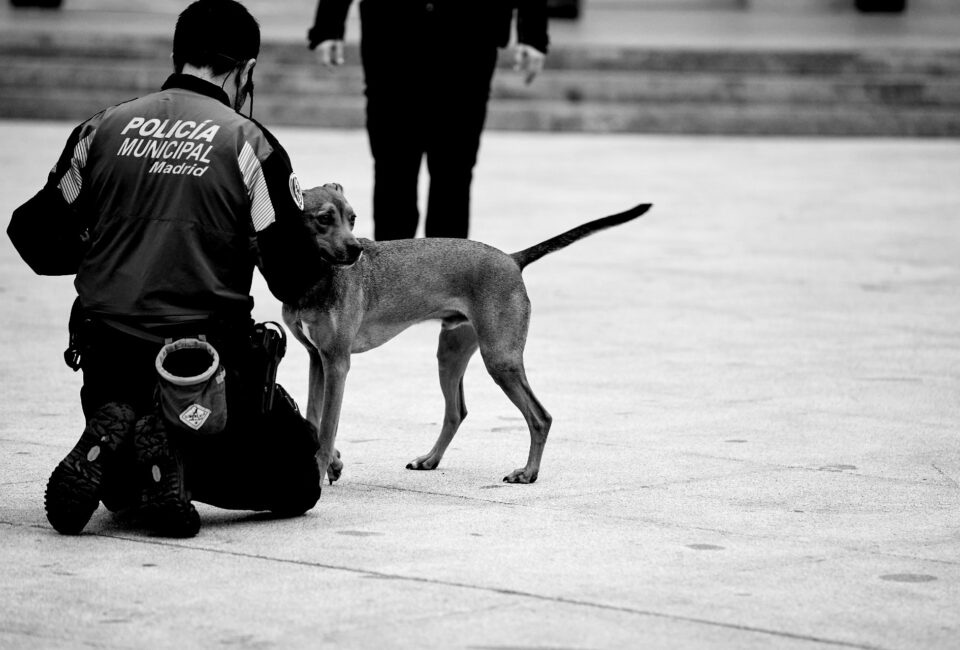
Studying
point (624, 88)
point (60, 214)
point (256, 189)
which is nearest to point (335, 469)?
point (256, 189)

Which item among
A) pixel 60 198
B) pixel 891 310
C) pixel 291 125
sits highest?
pixel 60 198

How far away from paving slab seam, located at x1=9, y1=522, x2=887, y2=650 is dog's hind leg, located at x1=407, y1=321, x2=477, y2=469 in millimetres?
1293

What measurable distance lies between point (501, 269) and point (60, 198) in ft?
4.81

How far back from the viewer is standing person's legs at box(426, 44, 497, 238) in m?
8.26

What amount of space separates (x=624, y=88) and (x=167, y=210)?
49.0 feet

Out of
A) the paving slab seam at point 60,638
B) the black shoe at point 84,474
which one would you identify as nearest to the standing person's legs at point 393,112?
the black shoe at point 84,474

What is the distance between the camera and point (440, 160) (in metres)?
8.33

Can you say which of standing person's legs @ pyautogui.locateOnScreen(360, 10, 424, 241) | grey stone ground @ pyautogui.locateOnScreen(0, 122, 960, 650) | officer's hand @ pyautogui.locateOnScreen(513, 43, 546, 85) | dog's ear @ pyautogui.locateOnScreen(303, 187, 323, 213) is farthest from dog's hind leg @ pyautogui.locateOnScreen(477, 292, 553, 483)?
officer's hand @ pyautogui.locateOnScreen(513, 43, 546, 85)

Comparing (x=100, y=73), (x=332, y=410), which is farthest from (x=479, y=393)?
(x=100, y=73)

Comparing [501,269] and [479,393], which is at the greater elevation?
[501,269]

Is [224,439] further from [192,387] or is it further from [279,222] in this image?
[279,222]

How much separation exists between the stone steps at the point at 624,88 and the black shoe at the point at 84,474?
14.1 m

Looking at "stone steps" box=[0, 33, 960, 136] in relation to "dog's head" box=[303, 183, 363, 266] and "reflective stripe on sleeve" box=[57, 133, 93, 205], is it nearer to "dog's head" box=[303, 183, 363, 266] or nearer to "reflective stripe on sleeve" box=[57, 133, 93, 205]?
"dog's head" box=[303, 183, 363, 266]

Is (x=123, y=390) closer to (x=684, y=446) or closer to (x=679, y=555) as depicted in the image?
(x=679, y=555)
